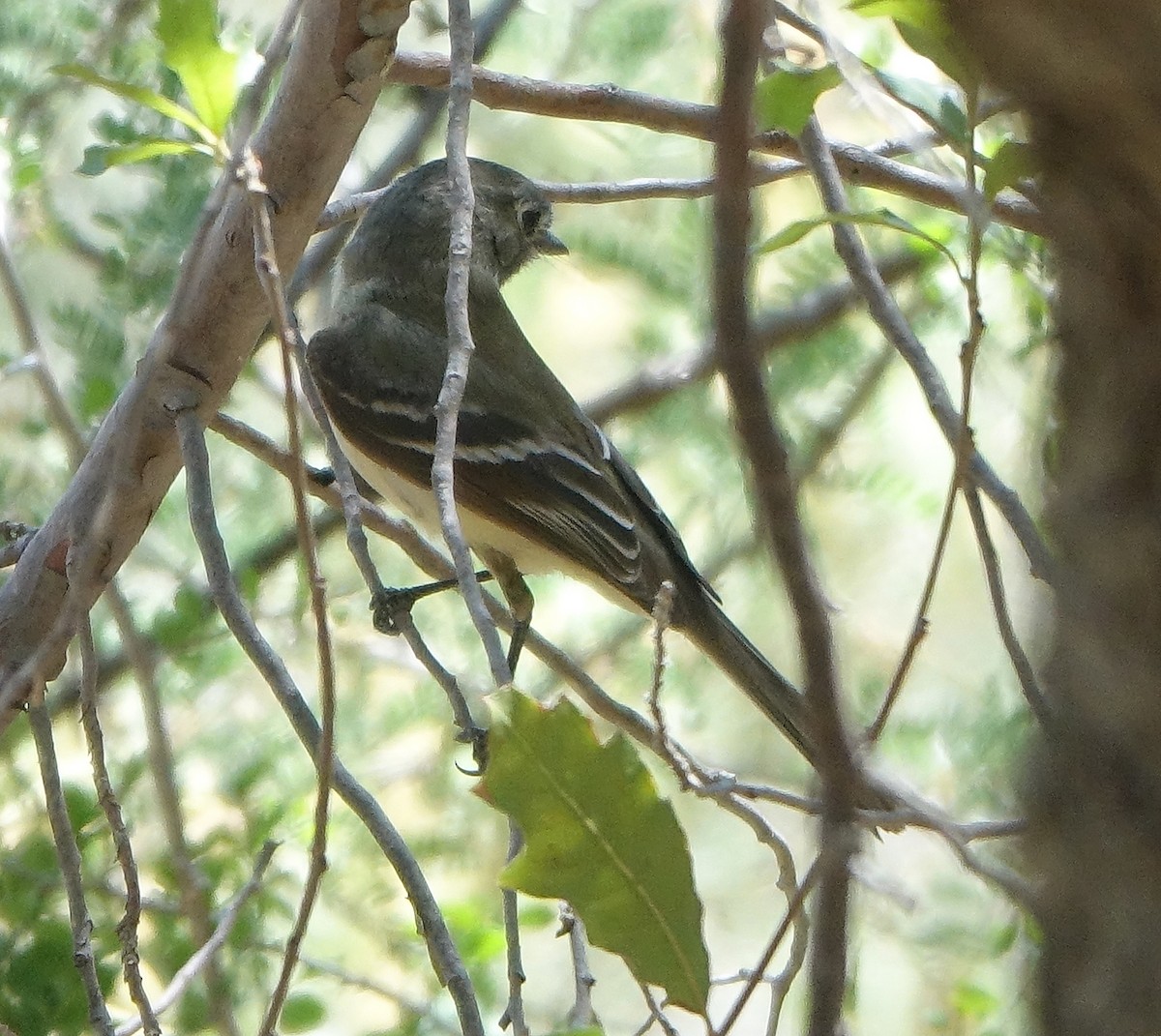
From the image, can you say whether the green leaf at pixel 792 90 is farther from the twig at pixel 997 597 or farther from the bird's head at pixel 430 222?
the bird's head at pixel 430 222

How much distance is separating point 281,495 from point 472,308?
0.95m

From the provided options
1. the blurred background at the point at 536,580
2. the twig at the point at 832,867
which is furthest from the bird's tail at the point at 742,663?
the twig at the point at 832,867

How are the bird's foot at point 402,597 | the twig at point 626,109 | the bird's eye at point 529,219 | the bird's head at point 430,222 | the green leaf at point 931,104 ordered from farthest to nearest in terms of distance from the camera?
the bird's eye at point 529,219 → the bird's head at point 430,222 → the bird's foot at point 402,597 → the twig at point 626,109 → the green leaf at point 931,104

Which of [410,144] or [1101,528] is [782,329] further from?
[1101,528]

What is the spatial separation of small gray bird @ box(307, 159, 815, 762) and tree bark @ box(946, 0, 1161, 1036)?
2690 mm

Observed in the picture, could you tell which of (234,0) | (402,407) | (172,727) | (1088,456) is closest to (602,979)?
(172,727)

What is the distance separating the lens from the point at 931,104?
222 centimetres

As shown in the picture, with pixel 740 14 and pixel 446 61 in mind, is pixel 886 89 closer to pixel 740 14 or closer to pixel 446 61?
pixel 446 61

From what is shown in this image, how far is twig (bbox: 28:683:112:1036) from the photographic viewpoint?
6.43 feet

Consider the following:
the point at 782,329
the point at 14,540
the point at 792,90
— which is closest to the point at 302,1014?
the point at 14,540

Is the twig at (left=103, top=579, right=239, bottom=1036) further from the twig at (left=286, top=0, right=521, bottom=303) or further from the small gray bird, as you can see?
the twig at (left=286, top=0, right=521, bottom=303)

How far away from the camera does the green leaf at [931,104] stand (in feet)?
6.62

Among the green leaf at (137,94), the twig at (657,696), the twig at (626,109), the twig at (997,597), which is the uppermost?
the twig at (626,109)

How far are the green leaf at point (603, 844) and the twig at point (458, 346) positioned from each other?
16 cm
